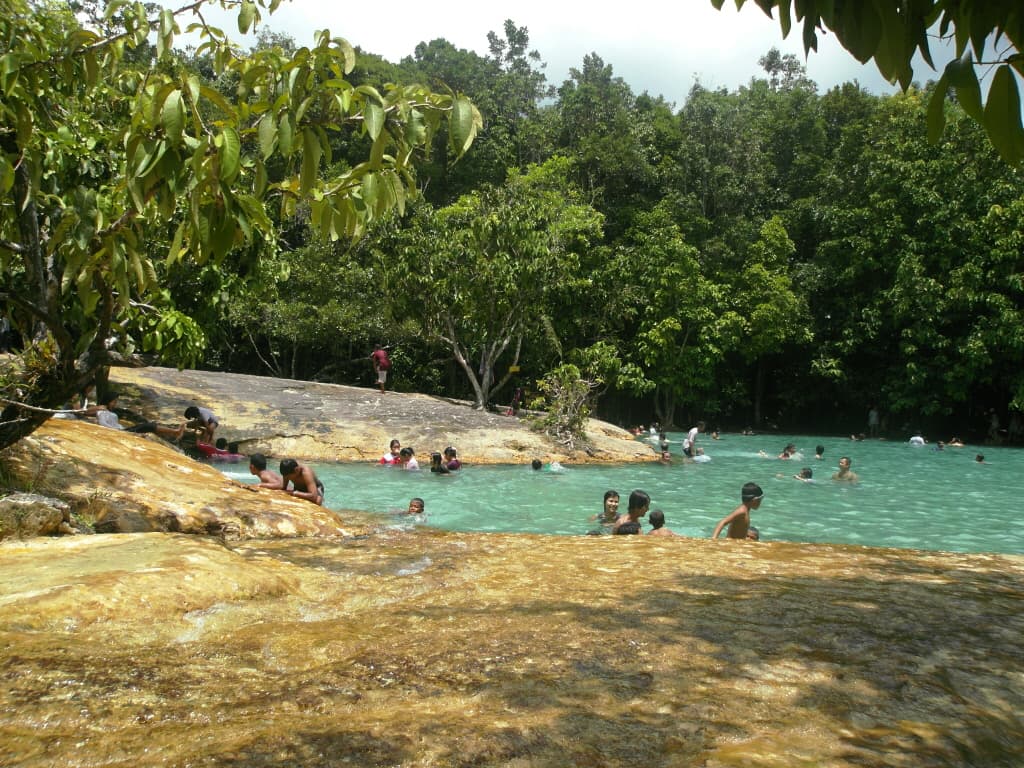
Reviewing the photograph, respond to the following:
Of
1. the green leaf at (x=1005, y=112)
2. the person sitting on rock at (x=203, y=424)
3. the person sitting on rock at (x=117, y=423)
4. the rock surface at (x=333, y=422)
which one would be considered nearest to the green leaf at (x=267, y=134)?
the green leaf at (x=1005, y=112)

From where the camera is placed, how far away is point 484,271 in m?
22.5

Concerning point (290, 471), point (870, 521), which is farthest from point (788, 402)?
point (290, 471)

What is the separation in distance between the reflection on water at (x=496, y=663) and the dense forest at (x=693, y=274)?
15579 millimetres

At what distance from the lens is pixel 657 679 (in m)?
3.28

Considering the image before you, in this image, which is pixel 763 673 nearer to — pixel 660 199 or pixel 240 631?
pixel 240 631

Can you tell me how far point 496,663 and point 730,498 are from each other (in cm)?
1336

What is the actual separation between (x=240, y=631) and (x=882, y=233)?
3193 cm

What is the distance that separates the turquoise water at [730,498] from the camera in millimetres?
12680

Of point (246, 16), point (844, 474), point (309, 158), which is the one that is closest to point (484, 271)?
point (844, 474)

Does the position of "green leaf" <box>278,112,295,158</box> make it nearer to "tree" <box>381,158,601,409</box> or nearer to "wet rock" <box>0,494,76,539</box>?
"wet rock" <box>0,494,76,539</box>

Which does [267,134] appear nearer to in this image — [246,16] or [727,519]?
[246,16]

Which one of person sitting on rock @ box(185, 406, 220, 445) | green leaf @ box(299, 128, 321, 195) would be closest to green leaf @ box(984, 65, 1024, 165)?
green leaf @ box(299, 128, 321, 195)

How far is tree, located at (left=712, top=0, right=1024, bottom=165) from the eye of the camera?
201 centimetres

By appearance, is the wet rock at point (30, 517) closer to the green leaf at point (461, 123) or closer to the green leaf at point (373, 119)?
the green leaf at point (373, 119)
